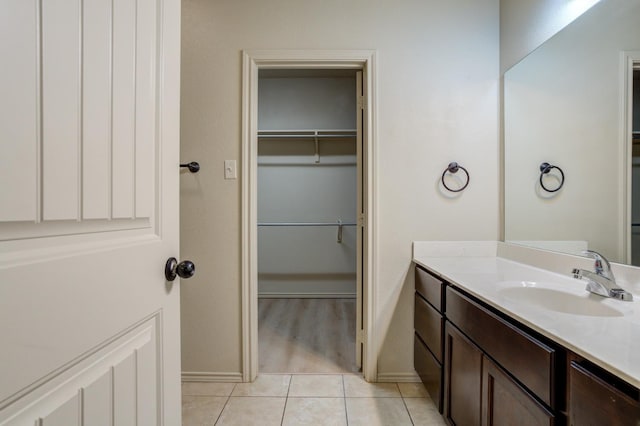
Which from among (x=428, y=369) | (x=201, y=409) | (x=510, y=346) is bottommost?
(x=201, y=409)

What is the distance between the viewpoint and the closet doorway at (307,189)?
328 centimetres

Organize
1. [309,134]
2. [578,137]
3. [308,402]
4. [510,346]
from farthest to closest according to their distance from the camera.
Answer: [309,134] → [308,402] → [578,137] → [510,346]

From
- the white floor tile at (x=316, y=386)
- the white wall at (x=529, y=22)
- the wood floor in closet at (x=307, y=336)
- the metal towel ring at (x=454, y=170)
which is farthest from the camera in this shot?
the wood floor in closet at (x=307, y=336)

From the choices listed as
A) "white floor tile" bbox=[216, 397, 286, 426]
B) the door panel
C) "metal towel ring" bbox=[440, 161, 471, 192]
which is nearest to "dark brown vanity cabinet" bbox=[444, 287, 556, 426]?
"metal towel ring" bbox=[440, 161, 471, 192]

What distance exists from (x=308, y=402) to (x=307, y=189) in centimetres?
222

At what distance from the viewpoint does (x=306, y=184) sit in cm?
336

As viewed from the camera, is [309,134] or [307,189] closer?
[309,134]

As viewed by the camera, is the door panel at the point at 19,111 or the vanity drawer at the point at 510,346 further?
the vanity drawer at the point at 510,346

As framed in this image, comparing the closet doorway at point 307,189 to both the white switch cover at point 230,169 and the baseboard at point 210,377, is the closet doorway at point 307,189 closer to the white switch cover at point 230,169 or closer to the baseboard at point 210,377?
the baseboard at point 210,377

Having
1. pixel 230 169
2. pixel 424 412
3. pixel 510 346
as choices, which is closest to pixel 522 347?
pixel 510 346

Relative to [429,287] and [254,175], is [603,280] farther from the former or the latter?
[254,175]

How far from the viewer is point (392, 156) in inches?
70.4

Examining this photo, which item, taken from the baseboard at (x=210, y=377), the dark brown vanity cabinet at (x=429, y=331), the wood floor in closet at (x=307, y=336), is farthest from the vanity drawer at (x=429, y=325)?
the baseboard at (x=210, y=377)

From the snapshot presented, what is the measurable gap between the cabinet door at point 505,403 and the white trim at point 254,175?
81 centimetres
